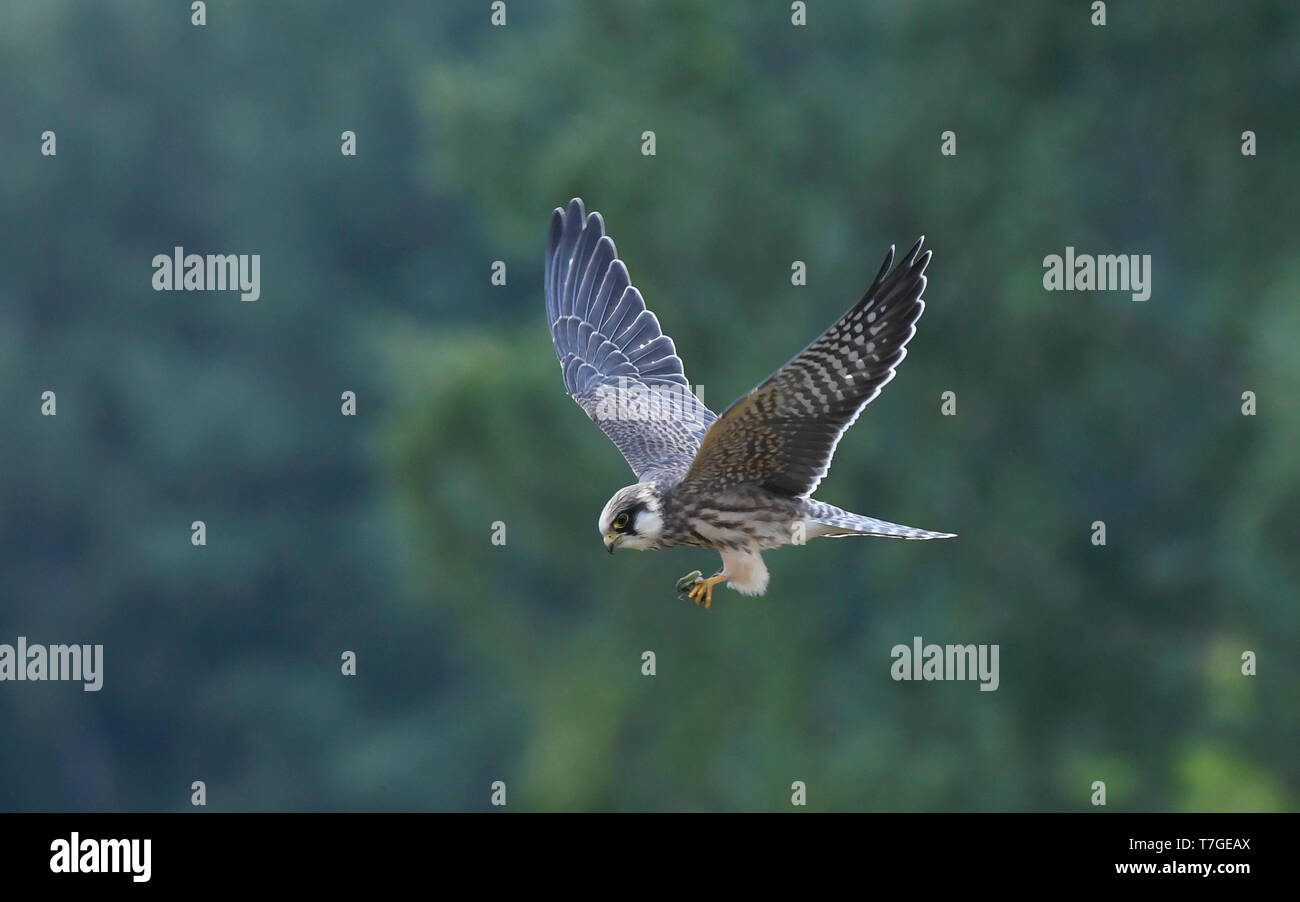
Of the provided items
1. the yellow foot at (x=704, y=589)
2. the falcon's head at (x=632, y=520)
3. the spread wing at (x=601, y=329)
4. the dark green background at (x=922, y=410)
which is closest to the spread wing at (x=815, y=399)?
the falcon's head at (x=632, y=520)

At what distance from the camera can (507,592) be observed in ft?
80.3

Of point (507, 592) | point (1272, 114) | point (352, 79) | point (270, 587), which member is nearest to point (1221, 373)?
point (1272, 114)

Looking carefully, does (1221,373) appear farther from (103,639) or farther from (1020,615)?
(103,639)

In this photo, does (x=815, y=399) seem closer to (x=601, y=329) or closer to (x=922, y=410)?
(x=601, y=329)

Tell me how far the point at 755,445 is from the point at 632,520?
516 millimetres

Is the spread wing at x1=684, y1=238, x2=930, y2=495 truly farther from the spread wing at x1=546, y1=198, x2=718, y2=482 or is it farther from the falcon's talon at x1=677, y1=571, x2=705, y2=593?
the spread wing at x1=546, y1=198, x2=718, y2=482

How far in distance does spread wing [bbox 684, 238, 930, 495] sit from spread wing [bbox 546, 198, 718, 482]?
1536 mm

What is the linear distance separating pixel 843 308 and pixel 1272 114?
12.6ft

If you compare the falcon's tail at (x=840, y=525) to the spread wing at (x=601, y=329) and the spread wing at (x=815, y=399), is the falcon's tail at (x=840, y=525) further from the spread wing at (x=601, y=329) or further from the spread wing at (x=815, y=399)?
the spread wing at (x=601, y=329)

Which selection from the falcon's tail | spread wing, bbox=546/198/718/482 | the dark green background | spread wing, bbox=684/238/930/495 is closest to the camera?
spread wing, bbox=684/238/930/495

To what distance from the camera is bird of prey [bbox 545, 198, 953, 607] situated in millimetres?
7047

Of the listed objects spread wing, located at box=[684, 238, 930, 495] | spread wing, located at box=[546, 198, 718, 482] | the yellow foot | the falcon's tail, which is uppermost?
spread wing, located at box=[546, 198, 718, 482]

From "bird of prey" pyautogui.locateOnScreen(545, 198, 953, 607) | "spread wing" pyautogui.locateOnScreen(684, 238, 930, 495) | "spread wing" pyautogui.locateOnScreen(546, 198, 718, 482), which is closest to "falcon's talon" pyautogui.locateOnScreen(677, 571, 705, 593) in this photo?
"bird of prey" pyautogui.locateOnScreen(545, 198, 953, 607)

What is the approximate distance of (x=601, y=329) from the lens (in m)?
9.41
